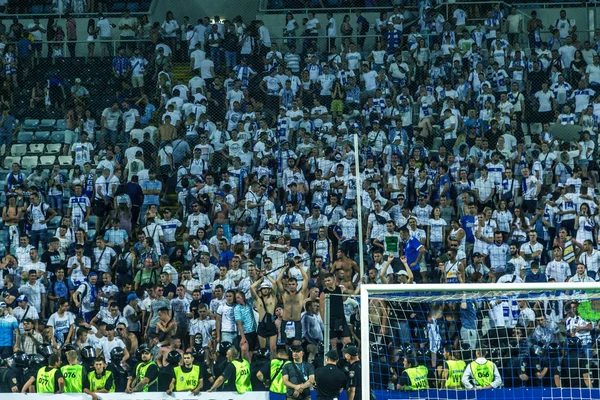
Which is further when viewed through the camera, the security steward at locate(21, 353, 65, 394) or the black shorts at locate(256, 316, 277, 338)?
the black shorts at locate(256, 316, 277, 338)

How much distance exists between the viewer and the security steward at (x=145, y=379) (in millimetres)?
17703

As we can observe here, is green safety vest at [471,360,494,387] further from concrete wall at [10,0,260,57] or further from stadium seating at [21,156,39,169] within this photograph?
concrete wall at [10,0,260,57]

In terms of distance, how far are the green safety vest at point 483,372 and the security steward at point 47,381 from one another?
596cm

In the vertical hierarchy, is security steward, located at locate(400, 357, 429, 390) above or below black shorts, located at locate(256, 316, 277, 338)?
below

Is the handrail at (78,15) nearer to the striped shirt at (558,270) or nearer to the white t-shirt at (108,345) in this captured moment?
the white t-shirt at (108,345)

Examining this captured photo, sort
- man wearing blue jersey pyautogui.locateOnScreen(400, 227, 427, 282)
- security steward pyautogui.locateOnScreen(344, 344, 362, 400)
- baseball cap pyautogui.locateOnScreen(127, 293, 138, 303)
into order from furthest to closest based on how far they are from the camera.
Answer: man wearing blue jersey pyautogui.locateOnScreen(400, 227, 427, 282) < baseball cap pyautogui.locateOnScreen(127, 293, 138, 303) < security steward pyautogui.locateOnScreen(344, 344, 362, 400)

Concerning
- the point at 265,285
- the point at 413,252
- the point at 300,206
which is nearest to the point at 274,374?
the point at 265,285

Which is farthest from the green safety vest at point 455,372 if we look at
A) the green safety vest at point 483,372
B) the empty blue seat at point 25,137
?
the empty blue seat at point 25,137

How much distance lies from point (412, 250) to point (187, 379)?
222 inches

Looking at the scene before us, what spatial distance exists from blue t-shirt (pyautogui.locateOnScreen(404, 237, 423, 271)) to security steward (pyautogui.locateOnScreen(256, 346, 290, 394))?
4.64m

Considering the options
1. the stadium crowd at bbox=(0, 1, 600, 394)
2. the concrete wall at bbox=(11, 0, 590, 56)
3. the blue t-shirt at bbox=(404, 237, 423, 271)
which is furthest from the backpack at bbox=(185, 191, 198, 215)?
the concrete wall at bbox=(11, 0, 590, 56)

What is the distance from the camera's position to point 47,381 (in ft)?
58.4

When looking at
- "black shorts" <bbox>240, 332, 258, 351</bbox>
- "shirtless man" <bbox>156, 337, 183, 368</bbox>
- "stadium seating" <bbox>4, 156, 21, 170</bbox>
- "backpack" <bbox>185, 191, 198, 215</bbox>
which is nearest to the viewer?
"shirtless man" <bbox>156, 337, 183, 368</bbox>

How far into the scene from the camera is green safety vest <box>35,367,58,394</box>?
58.3ft
